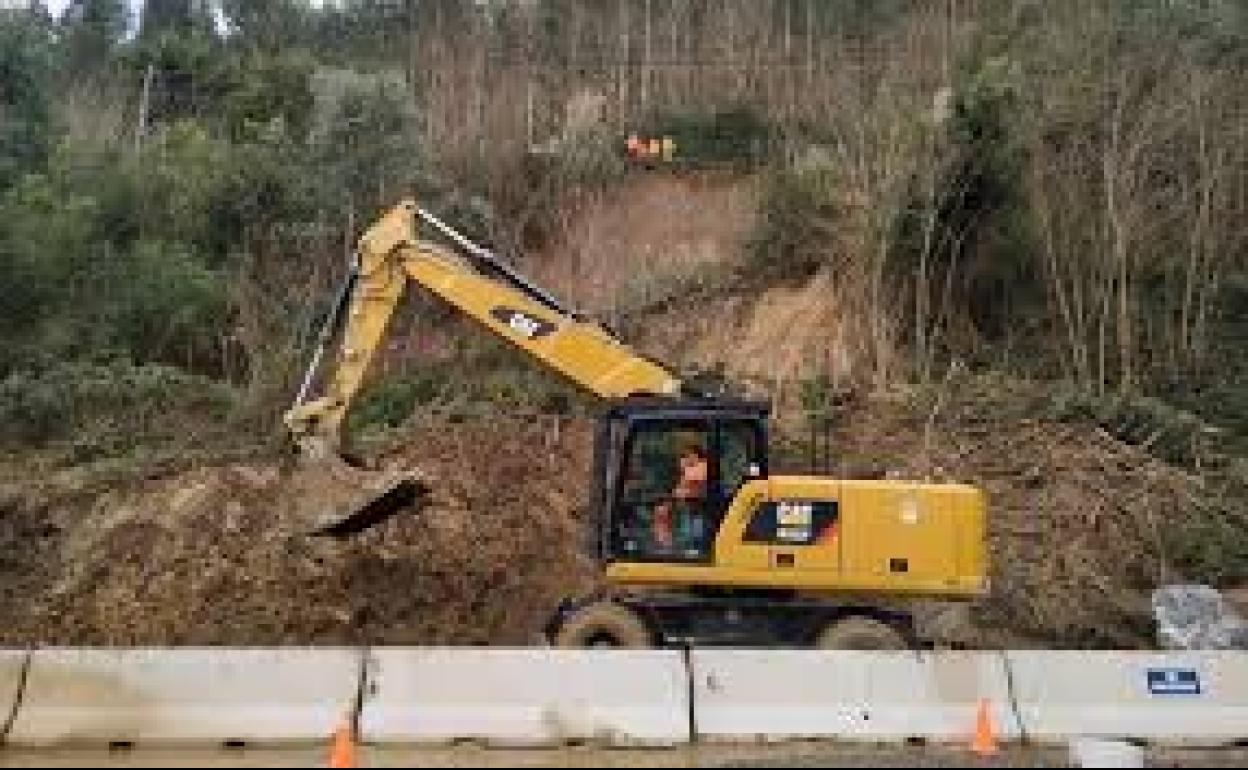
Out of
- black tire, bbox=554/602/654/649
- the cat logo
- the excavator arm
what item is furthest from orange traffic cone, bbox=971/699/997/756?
the cat logo

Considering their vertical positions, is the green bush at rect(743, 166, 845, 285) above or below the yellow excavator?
above

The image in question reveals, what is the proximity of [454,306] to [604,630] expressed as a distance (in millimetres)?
3819

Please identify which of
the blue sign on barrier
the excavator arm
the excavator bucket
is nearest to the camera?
the blue sign on barrier

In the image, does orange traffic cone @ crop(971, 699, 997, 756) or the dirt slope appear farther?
the dirt slope

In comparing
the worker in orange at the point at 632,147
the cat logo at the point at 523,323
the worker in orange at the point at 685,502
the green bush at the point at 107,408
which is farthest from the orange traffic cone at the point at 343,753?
the worker in orange at the point at 632,147

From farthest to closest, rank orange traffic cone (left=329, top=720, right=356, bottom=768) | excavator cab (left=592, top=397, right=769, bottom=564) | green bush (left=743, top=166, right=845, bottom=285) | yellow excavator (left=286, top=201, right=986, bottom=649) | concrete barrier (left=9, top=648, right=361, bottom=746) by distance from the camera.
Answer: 1. green bush (left=743, top=166, right=845, bottom=285)
2. excavator cab (left=592, top=397, right=769, bottom=564)
3. yellow excavator (left=286, top=201, right=986, bottom=649)
4. concrete barrier (left=9, top=648, right=361, bottom=746)
5. orange traffic cone (left=329, top=720, right=356, bottom=768)

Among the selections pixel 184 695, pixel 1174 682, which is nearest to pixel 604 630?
pixel 184 695

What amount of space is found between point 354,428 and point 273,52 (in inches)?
960

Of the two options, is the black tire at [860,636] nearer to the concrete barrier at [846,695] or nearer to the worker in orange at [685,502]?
the worker in orange at [685,502]

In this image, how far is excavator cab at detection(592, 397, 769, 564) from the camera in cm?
1716

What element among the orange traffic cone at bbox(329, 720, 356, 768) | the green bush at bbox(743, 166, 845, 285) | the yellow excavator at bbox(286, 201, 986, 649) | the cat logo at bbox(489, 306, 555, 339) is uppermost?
the green bush at bbox(743, 166, 845, 285)

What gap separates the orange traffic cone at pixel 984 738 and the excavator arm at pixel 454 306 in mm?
5089

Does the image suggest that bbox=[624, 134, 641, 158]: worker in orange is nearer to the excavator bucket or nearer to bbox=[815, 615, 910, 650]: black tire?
the excavator bucket

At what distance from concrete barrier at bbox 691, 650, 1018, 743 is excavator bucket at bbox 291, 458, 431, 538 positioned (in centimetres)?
550
